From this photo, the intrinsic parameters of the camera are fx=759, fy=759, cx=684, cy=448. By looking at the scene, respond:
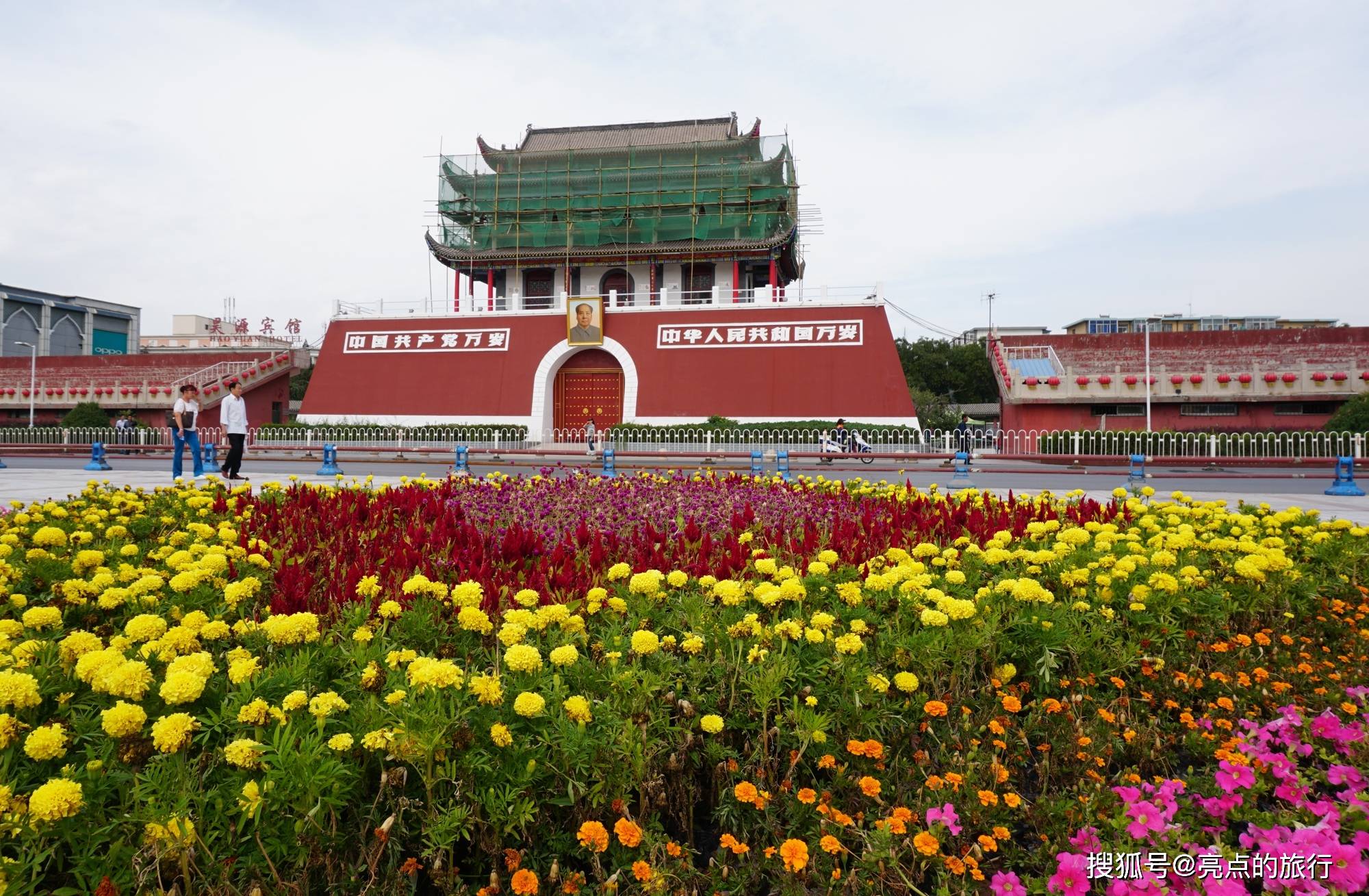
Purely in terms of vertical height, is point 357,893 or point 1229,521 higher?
point 1229,521

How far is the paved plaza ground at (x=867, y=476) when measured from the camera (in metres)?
9.66

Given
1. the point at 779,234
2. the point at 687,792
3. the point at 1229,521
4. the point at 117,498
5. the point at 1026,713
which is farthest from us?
the point at 779,234

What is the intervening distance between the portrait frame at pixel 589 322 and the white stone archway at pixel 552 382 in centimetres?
20

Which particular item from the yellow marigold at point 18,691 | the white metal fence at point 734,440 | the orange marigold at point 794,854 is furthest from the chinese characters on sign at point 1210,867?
the white metal fence at point 734,440

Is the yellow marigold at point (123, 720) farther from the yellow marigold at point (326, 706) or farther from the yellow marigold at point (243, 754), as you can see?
the yellow marigold at point (326, 706)

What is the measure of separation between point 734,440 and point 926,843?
19.9 metres

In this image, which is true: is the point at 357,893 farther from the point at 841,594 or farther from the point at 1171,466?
the point at 1171,466

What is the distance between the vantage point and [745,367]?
24.7 meters

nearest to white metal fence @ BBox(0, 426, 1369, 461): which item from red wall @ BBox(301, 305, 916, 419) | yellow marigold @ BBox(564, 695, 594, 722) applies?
red wall @ BBox(301, 305, 916, 419)

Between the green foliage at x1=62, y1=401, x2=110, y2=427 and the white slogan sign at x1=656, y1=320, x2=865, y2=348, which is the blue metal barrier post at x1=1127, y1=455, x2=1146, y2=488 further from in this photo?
the green foliage at x1=62, y1=401, x2=110, y2=427

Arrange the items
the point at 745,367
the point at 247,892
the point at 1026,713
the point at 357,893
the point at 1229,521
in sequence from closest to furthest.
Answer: the point at 247,892 < the point at 357,893 < the point at 1026,713 < the point at 1229,521 < the point at 745,367

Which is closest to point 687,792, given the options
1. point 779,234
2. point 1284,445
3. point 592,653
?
point 592,653

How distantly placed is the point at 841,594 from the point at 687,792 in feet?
2.75

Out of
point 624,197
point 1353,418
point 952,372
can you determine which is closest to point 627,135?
point 624,197
